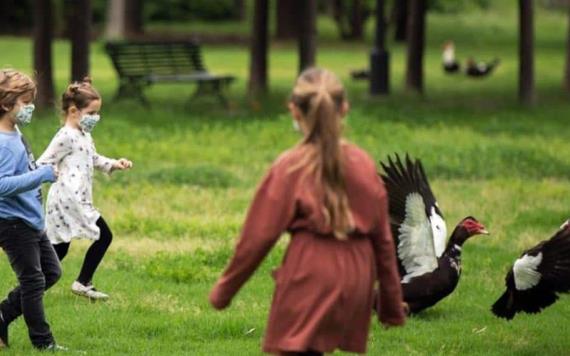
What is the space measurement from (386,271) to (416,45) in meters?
20.2

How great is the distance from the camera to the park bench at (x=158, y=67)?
76.8 ft

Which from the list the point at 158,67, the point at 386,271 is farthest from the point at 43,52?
the point at 386,271

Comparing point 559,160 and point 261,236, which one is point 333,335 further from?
point 559,160

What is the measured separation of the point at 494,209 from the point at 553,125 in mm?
7377

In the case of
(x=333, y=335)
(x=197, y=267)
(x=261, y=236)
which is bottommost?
(x=197, y=267)

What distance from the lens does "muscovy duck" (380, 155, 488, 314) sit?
920cm

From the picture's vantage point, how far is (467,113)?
908 inches

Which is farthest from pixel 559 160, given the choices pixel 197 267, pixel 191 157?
pixel 197 267

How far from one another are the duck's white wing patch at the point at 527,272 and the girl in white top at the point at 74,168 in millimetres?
2559

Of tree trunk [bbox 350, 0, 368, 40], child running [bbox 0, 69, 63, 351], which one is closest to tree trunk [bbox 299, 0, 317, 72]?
child running [bbox 0, 69, 63, 351]

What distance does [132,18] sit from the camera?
42688 millimetres

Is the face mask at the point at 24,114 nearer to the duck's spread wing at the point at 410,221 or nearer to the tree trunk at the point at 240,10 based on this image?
the duck's spread wing at the point at 410,221

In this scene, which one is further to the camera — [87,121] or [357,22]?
[357,22]

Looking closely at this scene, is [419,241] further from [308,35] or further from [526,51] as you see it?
[526,51]
